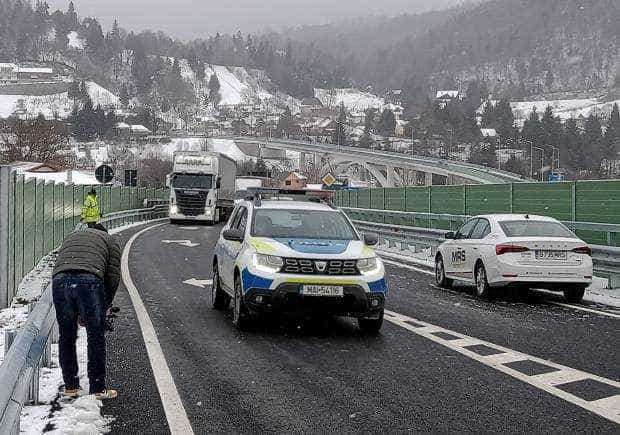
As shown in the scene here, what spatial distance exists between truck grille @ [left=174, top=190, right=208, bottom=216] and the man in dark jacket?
3634 cm

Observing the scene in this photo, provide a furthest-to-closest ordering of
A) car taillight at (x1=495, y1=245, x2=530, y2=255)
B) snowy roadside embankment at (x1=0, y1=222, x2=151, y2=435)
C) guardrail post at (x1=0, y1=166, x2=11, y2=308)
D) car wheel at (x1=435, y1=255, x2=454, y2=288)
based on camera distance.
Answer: car wheel at (x1=435, y1=255, x2=454, y2=288) < car taillight at (x1=495, y1=245, x2=530, y2=255) < guardrail post at (x1=0, y1=166, x2=11, y2=308) < snowy roadside embankment at (x1=0, y1=222, x2=151, y2=435)

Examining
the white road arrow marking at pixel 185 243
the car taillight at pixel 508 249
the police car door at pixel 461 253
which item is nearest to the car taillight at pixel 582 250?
the car taillight at pixel 508 249

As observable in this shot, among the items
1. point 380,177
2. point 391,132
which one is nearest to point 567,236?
point 380,177

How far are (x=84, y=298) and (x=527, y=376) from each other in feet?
13.0

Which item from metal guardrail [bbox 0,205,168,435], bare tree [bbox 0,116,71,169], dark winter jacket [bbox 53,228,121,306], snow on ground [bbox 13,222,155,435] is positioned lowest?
snow on ground [bbox 13,222,155,435]

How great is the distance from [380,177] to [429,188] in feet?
270

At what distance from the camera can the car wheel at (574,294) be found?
12.8 m

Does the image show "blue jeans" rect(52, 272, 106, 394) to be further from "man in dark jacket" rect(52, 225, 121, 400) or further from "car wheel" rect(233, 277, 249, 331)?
"car wheel" rect(233, 277, 249, 331)

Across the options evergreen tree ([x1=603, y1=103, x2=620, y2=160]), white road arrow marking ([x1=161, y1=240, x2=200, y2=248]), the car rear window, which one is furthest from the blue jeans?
evergreen tree ([x1=603, y1=103, x2=620, y2=160])

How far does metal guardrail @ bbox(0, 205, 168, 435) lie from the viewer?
4.24 meters

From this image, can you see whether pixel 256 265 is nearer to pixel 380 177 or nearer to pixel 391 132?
pixel 380 177

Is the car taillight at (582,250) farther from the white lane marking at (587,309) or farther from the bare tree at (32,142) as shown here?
the bare tree at (32,142)

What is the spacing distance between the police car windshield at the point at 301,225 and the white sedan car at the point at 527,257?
329 cm

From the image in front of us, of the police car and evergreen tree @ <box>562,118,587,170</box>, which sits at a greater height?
evergreen tree @ <box>562,118,587,170</box>
